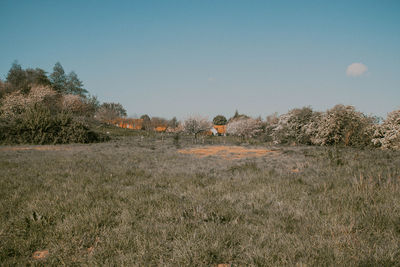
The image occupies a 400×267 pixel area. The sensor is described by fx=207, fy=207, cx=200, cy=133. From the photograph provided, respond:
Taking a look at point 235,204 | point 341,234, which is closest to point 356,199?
point 341,234

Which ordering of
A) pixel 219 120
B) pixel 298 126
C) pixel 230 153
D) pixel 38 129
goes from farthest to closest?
pixel 219 120
pixel 298 126
pixel 38 129
pixel 230 153

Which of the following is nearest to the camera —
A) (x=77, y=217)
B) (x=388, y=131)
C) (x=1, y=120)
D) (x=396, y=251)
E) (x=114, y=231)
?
(x=396, y=251)

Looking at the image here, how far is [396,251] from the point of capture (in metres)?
2.15

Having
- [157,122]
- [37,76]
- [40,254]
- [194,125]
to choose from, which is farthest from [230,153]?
[37,76]

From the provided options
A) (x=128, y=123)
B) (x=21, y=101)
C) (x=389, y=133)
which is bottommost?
(x=389, y=133)

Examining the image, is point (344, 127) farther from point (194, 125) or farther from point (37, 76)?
point (37, 76)

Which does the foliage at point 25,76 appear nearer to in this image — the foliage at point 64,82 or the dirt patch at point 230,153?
the foliage at point 64,82

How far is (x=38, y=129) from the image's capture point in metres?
21.4

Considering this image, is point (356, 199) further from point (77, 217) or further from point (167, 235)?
point (77, 217)

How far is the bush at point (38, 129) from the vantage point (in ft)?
69.7

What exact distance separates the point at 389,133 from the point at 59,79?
253 feet

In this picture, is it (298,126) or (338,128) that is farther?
(298,126)

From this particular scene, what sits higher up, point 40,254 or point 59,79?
point 59,79

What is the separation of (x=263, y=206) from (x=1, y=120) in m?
29.2
